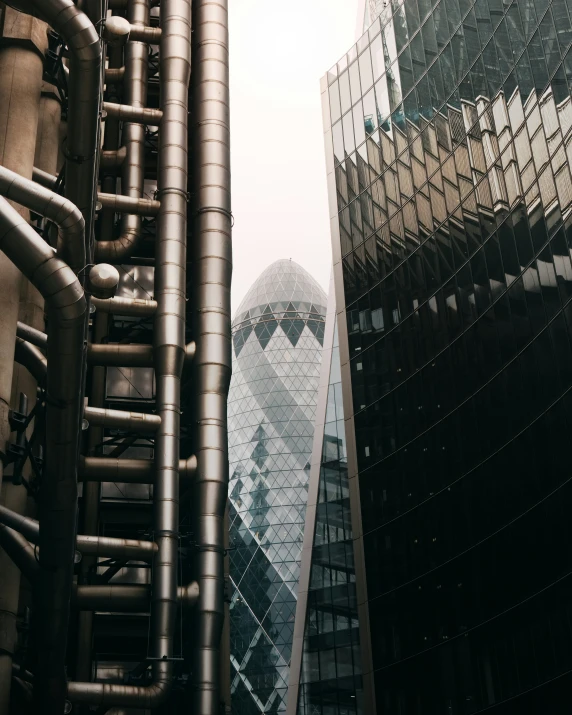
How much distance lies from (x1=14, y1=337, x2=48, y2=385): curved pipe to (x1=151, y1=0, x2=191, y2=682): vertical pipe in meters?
7.59

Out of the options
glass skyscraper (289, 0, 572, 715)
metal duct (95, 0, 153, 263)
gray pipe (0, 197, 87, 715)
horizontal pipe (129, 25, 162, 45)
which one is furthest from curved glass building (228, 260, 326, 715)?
gray pipe (0, 197, 87, 715)

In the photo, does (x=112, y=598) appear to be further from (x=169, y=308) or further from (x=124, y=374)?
(x=124, y=374)

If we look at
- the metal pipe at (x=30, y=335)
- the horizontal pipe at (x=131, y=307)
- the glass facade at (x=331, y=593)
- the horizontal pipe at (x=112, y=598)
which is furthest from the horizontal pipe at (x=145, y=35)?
the glass facade at (x=331, y=593)

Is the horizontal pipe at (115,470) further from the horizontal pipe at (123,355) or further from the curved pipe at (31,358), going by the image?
the curved pipe at (31,358)

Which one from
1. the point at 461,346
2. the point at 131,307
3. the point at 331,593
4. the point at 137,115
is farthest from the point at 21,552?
the point at 331,593

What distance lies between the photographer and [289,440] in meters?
124

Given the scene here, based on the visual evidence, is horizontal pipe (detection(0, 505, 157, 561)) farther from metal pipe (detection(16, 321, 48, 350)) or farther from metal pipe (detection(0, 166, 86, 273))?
metal pipe (detection(0, 166, 86, 273))

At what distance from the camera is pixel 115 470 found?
31.9m

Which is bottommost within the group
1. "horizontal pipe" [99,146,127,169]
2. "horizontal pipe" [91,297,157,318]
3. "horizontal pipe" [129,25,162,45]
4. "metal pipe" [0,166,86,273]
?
"metal pipe" [0,166,86,273]

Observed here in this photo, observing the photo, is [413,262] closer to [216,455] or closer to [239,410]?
[216,455]

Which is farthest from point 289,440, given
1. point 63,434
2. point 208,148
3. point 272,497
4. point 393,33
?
point 63,434

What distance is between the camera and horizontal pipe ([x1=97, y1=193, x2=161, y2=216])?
117 feet

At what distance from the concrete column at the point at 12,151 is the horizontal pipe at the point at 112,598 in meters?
6.30

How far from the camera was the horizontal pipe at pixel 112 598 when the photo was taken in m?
30.2
